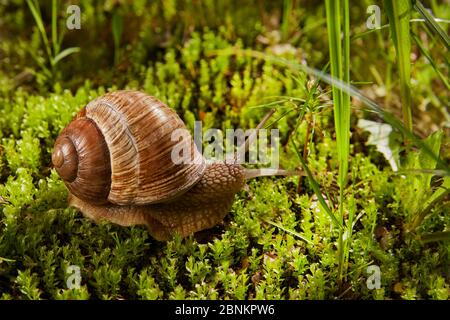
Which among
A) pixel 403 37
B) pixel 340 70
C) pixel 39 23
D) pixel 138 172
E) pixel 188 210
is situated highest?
pixel 39 23

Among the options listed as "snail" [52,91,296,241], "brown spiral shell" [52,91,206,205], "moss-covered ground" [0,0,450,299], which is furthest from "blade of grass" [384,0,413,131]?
"brown spiral shell" [52,91,206,205]

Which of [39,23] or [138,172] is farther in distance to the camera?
[39,23]

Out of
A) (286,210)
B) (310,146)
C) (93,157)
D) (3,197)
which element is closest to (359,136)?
(310,146)

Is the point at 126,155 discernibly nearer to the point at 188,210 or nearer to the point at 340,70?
the point at 188,210

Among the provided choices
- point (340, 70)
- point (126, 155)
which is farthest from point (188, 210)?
point (340, 70)

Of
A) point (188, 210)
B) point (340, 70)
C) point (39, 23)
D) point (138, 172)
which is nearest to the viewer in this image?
point (340, 70)

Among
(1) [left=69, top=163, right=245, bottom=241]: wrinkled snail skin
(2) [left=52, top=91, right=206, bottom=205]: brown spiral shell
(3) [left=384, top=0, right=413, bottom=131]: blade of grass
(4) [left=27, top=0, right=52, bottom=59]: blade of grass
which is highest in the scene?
(4) [left=27, top=0, right=52, bottom=59]: blade of grass

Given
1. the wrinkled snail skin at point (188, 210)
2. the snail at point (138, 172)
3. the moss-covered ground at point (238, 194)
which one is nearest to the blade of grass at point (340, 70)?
the moss-covered ground at point (238, 194)

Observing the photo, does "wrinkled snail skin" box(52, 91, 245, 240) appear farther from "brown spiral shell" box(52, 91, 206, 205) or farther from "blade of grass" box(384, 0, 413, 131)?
"blade of grass" box(384, 0, 413, 131)
